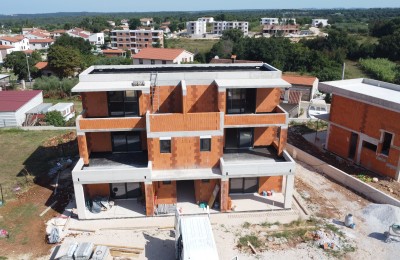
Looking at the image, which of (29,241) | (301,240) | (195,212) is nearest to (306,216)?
(301,240)

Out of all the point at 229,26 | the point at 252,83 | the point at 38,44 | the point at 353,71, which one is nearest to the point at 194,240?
the point at 252,83

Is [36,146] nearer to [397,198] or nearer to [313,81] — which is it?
[397,198]

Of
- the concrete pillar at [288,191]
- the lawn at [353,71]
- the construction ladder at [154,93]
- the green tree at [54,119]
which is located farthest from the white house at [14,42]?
the concrete pillar at [288,191]

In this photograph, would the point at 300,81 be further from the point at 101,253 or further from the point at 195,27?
the point at 195,27

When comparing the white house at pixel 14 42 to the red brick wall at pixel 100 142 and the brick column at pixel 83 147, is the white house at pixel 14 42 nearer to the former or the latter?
the red brick wall at pixel 100 142

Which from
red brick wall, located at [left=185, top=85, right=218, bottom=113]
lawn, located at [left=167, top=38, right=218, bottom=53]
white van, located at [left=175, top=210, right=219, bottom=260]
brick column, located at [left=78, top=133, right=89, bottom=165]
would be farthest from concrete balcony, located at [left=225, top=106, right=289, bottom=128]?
lawn, located at [left=167, top=38, right=218, bottom=53]
